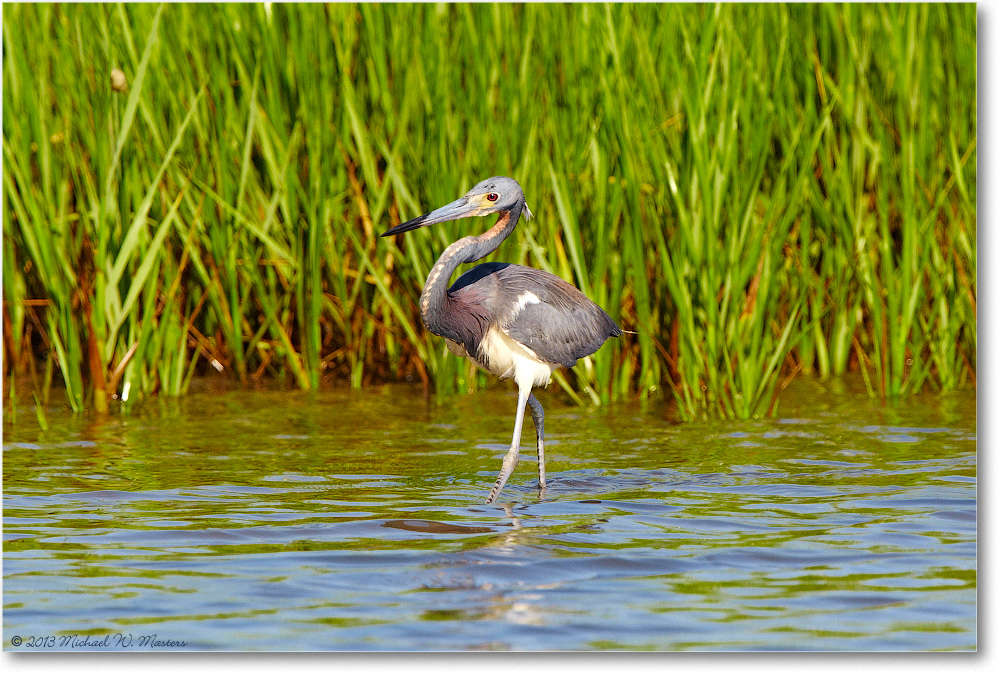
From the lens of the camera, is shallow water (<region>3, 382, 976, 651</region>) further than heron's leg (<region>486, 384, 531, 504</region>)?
No

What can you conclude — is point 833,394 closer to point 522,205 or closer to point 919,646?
point 522,205

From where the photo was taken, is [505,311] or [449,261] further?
[505,311]

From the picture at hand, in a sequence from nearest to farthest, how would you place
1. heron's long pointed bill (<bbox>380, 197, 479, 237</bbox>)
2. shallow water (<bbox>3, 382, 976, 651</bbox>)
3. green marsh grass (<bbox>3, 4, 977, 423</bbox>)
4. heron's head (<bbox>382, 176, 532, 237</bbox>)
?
shallow water (<bbox>3, 382, 976, 651</bbox>) < heron's long pointed bill (<bbox>380, 197, 479, 237</bbox>) < heron's head (<bbox>382, 176, 532, 237</bbox>) < green marsh grass (<bbox>3, 4, 977, 423</bbox>)

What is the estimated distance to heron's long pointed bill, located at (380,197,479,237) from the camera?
4441 millimetres

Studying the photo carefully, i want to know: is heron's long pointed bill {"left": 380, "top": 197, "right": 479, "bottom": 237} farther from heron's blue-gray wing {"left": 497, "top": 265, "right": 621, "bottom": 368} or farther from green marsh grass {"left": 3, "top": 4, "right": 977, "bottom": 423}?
green marsh grass {"left": 3, "top": 4, "right": 977, "bottom": 423}

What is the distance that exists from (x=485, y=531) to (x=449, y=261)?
3.52 feet

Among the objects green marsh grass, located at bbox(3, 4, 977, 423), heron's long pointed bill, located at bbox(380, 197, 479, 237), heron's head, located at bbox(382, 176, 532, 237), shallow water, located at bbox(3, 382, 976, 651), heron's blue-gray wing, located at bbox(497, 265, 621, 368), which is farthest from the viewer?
green marsh grass, located at bbox(3, 4, 977, 423)

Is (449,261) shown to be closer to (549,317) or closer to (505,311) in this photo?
(505,311)

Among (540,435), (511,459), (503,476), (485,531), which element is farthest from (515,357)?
(485,531)

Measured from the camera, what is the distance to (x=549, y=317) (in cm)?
484

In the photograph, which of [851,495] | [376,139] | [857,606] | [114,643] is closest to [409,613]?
[114,643]

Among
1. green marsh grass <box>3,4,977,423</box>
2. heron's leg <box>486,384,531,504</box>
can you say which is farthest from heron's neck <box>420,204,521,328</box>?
green marsh grass <box>3,4,977,423</box>

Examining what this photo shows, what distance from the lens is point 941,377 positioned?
5.97m

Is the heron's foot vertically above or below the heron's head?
below
